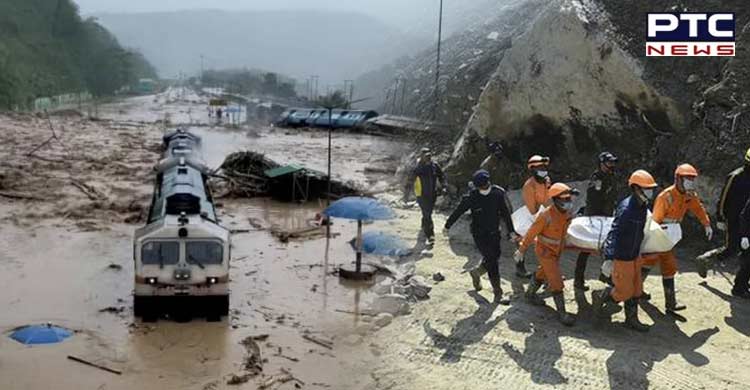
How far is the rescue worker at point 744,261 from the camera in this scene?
10695 millimetres

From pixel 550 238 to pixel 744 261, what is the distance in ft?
11.2

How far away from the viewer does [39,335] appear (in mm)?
11242

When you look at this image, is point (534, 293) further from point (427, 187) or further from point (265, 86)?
point (265, 86)

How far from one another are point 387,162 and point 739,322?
2629cm

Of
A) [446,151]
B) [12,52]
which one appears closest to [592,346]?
[446,151]

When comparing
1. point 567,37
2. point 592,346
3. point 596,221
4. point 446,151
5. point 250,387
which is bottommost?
point 250,387

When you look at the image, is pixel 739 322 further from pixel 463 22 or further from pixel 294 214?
pixel 463 22

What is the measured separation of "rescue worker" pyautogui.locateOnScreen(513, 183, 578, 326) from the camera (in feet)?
32.6

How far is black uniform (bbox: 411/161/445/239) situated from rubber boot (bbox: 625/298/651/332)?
5994 mm

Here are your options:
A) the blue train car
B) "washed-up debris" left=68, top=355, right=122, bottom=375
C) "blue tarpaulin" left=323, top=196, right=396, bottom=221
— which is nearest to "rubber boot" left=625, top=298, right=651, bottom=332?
"blue tarpaulin" left=323, top=196, right=396, bottom=221

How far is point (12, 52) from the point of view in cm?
7275

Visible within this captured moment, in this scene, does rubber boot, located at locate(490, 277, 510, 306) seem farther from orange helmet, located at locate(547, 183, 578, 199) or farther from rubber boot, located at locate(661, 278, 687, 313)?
rubber boot, located at locate(661, 278, 687, 313)

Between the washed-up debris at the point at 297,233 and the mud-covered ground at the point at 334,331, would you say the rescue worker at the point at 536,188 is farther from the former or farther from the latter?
the washed-up debris at the point at 297,233

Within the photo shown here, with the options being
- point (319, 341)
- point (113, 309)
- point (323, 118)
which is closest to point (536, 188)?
point (319, 341)
